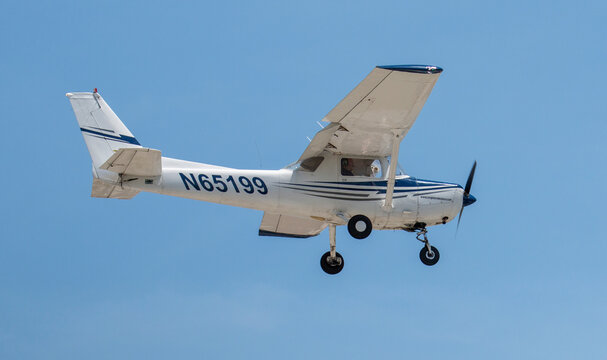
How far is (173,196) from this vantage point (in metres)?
19.9

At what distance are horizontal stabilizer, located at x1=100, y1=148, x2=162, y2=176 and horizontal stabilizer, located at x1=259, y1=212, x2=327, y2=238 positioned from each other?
135 inches

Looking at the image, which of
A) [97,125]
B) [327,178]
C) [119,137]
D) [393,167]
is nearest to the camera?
[393,167]

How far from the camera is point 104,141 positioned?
20188 mm

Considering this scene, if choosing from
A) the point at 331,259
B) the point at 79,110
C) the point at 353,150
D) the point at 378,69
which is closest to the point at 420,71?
the point at 378,69

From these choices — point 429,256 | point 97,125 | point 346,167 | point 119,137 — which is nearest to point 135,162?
point 119,137

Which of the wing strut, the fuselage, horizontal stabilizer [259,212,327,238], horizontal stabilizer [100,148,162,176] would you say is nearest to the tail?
horizontal stabilizer [100,148,162,176]

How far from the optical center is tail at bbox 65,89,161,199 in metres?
19.6

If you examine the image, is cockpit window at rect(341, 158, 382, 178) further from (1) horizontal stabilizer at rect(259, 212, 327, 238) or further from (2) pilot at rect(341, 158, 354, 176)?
(1) horizontal stabilizer at rect(259, 212, 327, 238)

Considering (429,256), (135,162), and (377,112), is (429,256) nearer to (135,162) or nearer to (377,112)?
(377,112)

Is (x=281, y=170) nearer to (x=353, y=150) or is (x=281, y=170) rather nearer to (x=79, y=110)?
(x=353, y=150)

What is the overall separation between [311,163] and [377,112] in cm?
195

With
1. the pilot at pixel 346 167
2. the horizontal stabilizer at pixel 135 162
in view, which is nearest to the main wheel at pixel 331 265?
the pilot at pixel 346 167

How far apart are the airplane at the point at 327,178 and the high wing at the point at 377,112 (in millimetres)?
18

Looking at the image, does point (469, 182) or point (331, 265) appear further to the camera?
point (331, 265)
